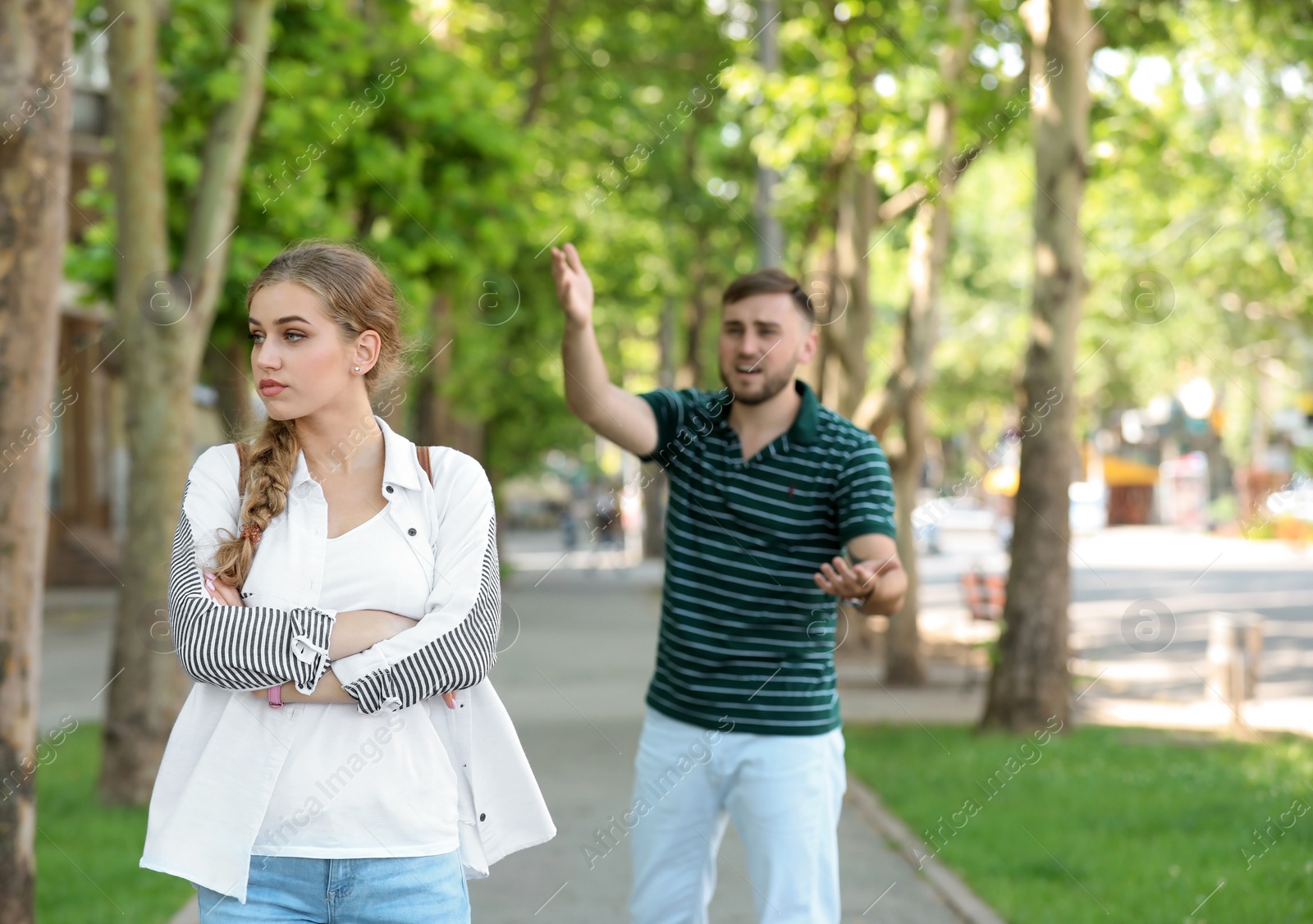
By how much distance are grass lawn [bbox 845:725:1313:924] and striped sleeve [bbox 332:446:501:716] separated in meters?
3.69

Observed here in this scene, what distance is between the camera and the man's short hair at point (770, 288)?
13.3 ft

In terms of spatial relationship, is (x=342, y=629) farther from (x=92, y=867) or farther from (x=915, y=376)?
(x=915, y=376)

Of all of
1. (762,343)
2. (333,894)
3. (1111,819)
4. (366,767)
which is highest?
(762,343)

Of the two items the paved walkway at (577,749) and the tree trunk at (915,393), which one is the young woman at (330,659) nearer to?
the paved walkway at (577,749)

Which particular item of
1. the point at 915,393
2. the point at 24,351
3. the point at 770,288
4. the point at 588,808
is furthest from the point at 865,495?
the point at 915,393

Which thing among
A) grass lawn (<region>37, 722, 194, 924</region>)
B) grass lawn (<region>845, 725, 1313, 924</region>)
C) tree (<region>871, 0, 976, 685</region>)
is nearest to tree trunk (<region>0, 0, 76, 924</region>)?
grass lawn (<region>37, 722, 194, 924</region>)

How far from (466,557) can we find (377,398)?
42 centimetres

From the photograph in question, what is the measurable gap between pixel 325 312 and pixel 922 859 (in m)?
4.98

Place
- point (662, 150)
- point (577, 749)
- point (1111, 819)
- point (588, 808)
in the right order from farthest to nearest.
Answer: point (662, 150)
point (577, 749)
point (588, 808)
point (1111, 819)

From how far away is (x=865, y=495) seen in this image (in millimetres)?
3852

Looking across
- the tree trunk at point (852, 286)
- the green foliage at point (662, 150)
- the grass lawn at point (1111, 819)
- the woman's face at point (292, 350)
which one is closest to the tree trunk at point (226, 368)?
the green foliage at point (662, 150)

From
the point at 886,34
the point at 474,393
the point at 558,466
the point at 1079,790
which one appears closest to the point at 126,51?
the point at 1079,790

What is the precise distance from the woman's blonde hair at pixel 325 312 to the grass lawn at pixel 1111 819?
398cm

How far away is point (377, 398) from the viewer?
293cm
